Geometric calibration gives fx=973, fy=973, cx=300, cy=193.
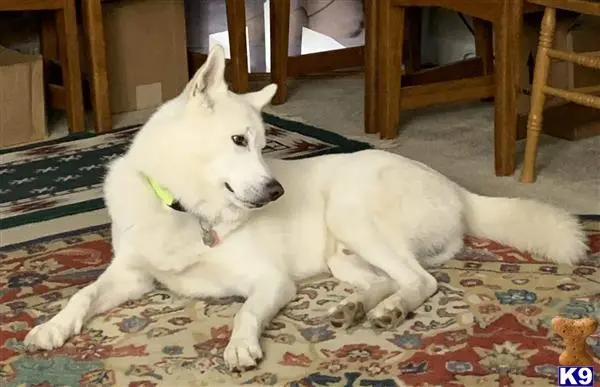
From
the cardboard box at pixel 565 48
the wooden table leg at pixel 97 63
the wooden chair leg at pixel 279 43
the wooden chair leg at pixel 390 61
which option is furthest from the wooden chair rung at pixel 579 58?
the wooden table leg at pixel 97 63

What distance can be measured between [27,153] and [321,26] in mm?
1885

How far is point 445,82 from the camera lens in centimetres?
347

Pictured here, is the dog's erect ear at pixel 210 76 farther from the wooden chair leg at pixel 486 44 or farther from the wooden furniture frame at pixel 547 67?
the wooden chair leg at pixel 486 44

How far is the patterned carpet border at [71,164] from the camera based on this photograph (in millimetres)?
2807

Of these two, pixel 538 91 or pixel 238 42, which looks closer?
pixel 538 91

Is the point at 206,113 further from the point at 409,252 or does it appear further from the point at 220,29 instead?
the point at 220,29

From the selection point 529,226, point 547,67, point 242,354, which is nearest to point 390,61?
point 547,67

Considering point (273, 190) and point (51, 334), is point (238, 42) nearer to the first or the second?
point (273, 190)

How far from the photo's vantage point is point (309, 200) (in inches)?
89.6

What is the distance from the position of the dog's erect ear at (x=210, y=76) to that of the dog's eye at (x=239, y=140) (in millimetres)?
108

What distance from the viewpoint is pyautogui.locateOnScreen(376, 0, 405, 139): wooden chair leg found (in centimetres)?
335

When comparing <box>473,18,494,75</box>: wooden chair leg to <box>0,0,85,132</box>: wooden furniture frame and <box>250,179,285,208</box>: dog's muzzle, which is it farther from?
<box>250,179,285,208</box>: dog's muzzle

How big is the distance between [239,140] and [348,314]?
0.42 meters

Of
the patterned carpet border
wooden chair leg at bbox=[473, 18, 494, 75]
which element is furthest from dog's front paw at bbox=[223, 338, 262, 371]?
wooden chair leg at bbox=[473, 18, 494, 75]
